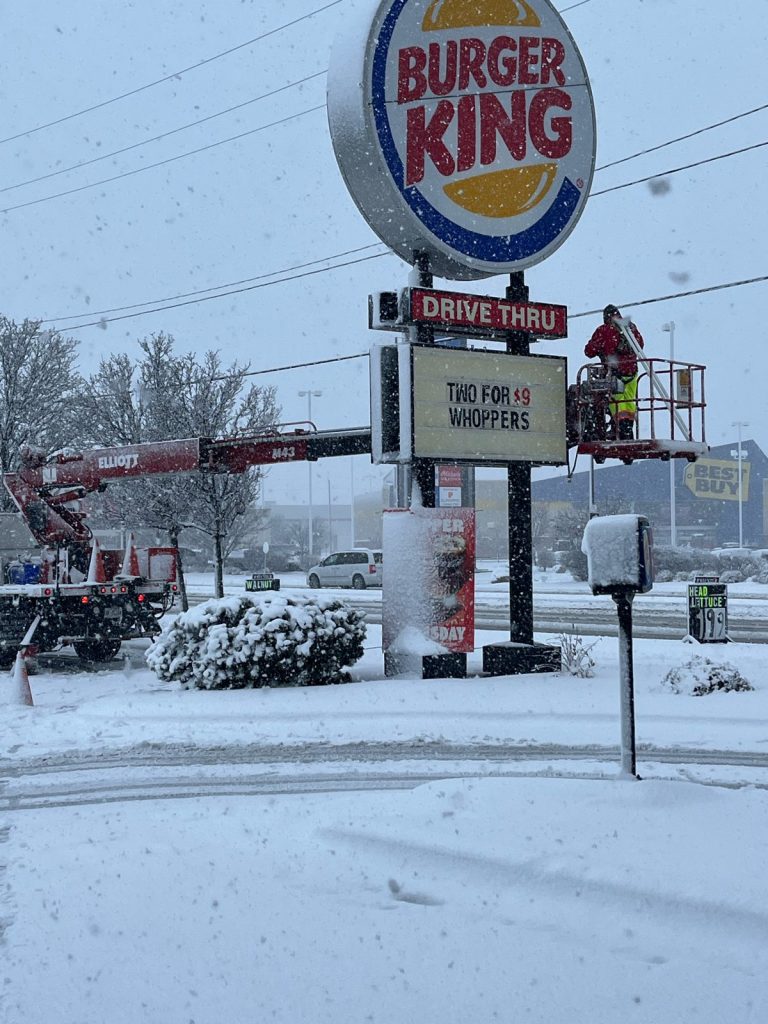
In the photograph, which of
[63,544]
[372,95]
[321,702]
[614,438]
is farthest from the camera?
[63,544]

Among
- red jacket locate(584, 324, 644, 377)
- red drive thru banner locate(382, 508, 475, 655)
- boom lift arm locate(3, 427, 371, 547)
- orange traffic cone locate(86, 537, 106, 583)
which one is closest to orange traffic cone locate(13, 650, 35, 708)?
red drive thru banner locate(382, 508, 475, 655)

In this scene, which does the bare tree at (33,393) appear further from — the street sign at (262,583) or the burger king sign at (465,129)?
the burger king sign at (465,129)

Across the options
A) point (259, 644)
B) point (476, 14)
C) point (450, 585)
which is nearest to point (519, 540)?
point (450, 585)

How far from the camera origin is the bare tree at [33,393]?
2773 cm

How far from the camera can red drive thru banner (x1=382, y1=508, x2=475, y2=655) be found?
11.8 meters

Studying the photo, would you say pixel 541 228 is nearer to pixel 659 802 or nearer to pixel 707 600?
pixel 707 600

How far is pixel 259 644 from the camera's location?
36.6 ft

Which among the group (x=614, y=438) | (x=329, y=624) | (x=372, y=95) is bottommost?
(x=329, y=624)

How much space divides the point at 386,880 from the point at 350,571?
3475 cm

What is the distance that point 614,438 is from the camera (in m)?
12.8

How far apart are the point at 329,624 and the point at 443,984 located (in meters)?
7.78

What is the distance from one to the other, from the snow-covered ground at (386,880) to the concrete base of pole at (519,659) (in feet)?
10.2

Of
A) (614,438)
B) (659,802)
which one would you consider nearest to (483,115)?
(614,438)

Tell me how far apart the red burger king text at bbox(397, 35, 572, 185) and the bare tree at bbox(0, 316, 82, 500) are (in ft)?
57.9
